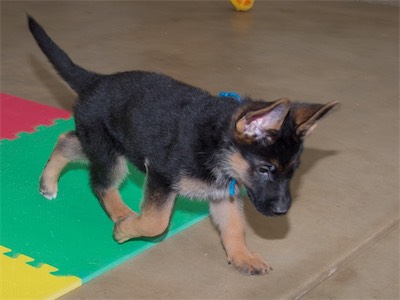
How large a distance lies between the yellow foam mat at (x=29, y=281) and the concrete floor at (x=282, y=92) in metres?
0.08

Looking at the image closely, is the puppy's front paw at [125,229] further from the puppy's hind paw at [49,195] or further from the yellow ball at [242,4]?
the yellow ball at [242,4]

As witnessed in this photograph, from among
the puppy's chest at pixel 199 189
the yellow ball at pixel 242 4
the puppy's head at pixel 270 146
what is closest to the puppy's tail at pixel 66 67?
the puppy's chest at pixel 199 189

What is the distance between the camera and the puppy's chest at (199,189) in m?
3.85

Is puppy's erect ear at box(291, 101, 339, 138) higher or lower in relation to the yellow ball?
higher

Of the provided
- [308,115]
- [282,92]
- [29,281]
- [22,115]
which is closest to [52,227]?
[29,281]

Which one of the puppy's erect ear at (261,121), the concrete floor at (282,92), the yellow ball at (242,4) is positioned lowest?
the yellow ball at (242,4)

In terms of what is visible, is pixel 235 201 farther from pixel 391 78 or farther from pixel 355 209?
pixel 391 78

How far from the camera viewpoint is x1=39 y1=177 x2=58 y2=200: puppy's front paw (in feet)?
15.6

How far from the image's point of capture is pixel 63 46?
8.59 meters

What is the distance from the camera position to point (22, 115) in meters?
6.16

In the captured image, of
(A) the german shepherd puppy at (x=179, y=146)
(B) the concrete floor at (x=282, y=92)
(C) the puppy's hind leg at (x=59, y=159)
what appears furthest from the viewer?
(C) the puppy's hind leg at (x=59, y=159)

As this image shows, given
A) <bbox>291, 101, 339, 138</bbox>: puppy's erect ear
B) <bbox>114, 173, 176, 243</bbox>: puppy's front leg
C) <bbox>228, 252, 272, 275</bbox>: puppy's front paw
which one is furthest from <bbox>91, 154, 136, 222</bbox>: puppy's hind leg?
<bbox>291, 101, 339, 138</bbox>: puppy's erect ear

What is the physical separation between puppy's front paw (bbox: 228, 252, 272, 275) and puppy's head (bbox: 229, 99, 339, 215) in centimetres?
58

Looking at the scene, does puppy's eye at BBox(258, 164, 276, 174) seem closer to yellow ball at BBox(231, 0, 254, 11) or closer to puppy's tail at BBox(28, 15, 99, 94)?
puppy's tail at BBox(28, 15, 99, 94)
